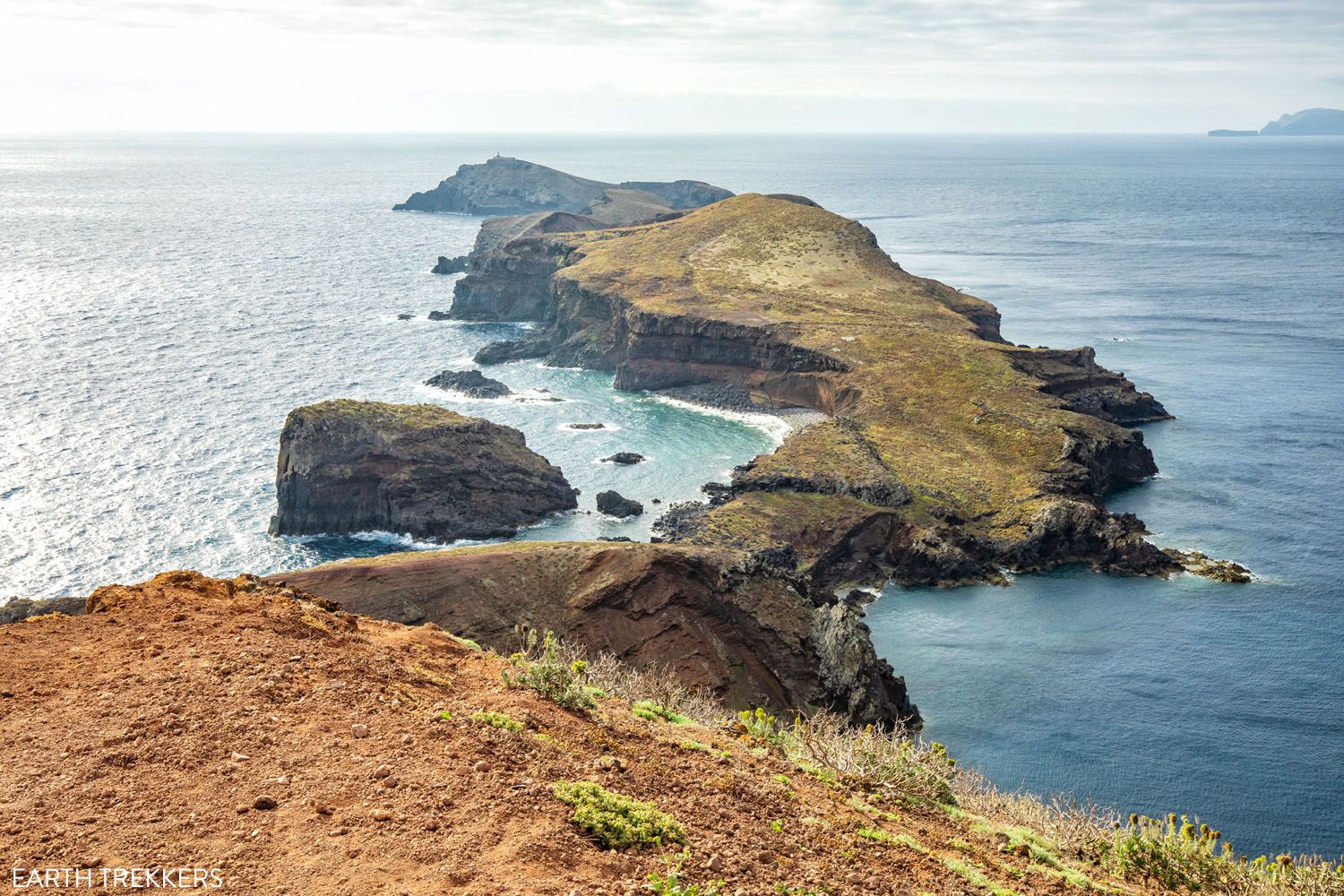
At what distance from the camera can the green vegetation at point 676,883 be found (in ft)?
49.8

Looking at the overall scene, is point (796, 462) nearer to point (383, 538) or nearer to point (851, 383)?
point (851, 383)

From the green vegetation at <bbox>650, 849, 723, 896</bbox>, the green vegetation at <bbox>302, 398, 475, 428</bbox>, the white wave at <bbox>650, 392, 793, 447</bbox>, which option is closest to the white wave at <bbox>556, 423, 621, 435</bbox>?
the white wave at <bbox>650, 392, 793, 447</bbox>

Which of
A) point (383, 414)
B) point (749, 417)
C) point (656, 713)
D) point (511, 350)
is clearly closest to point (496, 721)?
point (656, 713)

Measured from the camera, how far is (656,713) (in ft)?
82.4

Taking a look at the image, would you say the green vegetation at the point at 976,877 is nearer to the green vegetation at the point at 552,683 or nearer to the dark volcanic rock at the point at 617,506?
the green vegetation at the point at 552,683

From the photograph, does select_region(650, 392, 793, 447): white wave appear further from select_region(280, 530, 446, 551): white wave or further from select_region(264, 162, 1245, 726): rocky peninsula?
select_region(280, 530, 446, 551): white wave

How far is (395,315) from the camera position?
162m

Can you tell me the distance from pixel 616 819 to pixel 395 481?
234 ft

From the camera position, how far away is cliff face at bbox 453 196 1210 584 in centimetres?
7938

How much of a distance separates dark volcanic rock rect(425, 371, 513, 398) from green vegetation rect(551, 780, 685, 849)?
343ft

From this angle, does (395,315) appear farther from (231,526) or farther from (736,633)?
(736,633)

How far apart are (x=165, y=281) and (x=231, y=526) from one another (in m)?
116

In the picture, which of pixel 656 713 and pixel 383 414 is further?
pixel 383 414

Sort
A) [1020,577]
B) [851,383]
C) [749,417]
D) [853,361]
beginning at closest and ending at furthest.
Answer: [1020,577] < [851,383] < [853,361] < [749,417]
